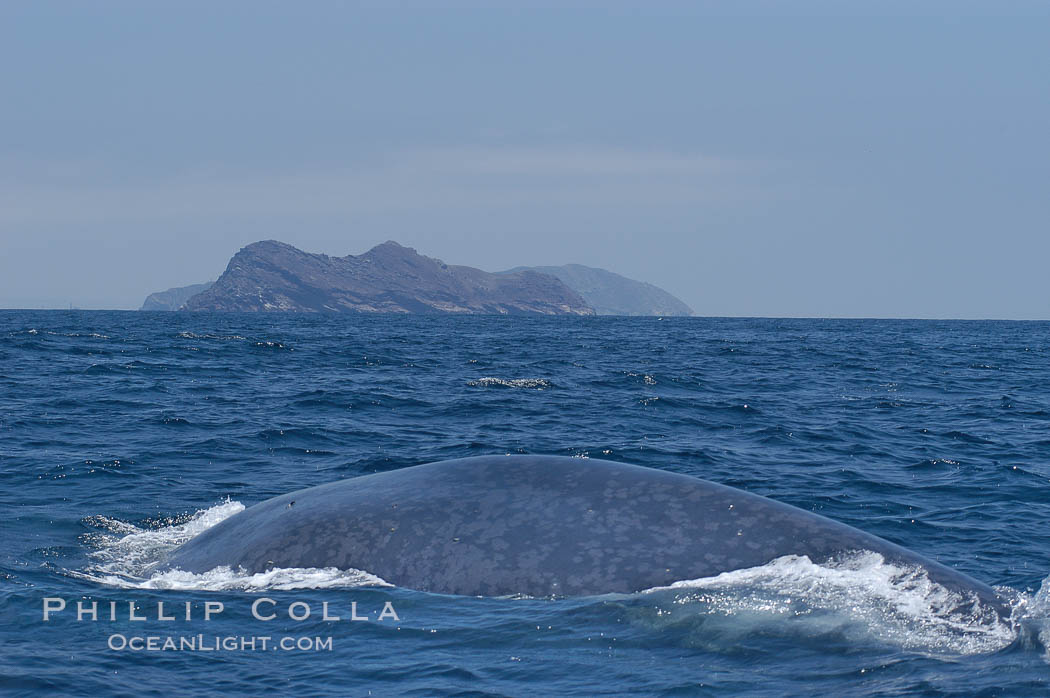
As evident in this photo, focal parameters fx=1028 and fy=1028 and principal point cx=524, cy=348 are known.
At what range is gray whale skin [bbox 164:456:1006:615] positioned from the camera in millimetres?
7395

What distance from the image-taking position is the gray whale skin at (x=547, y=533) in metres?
7.39

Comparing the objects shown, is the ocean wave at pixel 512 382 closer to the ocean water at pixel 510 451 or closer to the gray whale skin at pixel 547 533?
the ocean water at pixel 510 451

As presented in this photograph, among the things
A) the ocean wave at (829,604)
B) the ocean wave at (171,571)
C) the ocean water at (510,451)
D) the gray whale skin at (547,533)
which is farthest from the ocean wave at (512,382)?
the ocean wave at (829,604)

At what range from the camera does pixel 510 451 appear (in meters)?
18.2

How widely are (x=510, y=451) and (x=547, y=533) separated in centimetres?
1058

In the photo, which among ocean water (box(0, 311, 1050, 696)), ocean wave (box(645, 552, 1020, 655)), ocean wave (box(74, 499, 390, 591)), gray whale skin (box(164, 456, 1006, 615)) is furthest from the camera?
ocean wave (box(74, 499, 390, 591))

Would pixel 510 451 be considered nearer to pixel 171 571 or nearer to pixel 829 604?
pixel 171 571

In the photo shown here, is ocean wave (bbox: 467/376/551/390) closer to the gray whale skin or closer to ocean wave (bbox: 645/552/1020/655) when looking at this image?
the gray whale skin

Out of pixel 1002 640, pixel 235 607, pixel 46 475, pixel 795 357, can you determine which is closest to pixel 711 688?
pixel 1002 640

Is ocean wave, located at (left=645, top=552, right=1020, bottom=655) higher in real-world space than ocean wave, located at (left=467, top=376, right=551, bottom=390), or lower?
lower

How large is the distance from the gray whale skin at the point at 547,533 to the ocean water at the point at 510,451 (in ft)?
0.50

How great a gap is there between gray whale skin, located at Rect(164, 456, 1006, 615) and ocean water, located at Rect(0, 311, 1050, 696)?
0.50 feet

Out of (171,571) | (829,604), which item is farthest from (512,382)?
(829,604)

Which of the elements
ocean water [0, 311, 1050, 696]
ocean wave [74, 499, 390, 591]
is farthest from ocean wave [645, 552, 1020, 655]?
ocean wave [74, 499, 390, 591]
